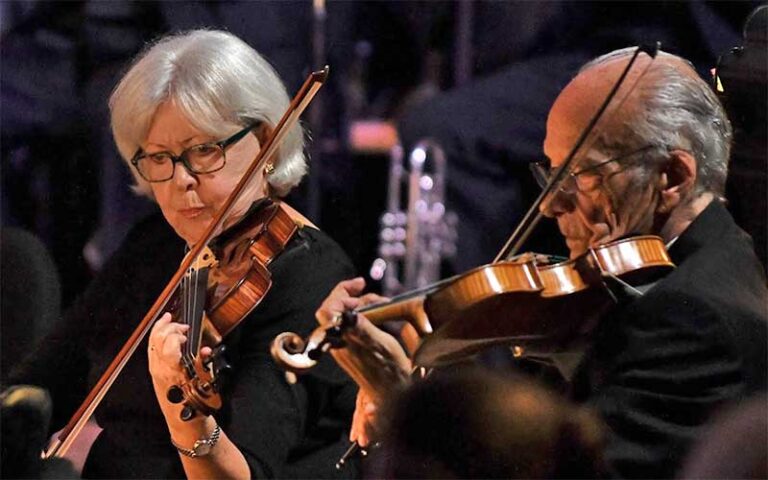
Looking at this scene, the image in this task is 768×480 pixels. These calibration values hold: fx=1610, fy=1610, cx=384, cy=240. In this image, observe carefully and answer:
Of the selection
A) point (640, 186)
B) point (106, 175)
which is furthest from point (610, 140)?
point (106, 175)

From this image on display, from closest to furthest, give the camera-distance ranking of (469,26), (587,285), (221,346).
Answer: (587,285) < (221,346) < (469,26)

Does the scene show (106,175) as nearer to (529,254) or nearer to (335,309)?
(335,309)

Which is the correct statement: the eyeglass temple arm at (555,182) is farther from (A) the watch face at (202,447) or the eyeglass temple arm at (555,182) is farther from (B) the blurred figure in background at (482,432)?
(A) the watch face at (202,447)

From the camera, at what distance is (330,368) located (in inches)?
62.3

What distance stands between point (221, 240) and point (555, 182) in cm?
35

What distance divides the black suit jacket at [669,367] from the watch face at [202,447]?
0.38m

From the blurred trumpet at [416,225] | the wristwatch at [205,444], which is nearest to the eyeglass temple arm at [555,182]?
the blurred trumpet at [416,225]

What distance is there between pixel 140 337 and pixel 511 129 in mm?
457

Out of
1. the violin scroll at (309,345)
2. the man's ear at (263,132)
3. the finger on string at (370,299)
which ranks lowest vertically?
the violin scroll at (309,345)

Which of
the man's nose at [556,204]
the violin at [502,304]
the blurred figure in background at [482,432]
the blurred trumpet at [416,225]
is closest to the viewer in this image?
the blurred figure in background at [482,432]

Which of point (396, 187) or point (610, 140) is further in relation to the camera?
point (396, 187)

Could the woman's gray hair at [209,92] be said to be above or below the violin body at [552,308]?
above

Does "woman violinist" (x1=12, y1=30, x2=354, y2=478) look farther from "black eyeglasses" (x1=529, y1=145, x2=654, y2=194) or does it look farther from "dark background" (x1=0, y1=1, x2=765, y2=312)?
"black eyeglasses" (x1=529, y1=145, x2=654, y2=194)

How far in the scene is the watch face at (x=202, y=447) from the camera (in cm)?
165
